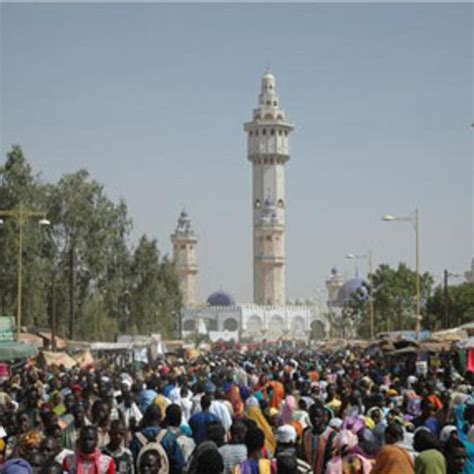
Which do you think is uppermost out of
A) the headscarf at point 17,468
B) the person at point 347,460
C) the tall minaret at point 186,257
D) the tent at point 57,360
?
the tall minaret at point 186,257

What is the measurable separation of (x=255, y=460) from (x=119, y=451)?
50.2 inches

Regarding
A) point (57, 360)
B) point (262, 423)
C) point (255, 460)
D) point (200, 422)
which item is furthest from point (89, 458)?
point (57, 360)

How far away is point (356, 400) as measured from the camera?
41.3 ft

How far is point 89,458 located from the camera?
7.93 metres

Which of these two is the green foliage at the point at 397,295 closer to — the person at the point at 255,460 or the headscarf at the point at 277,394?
the headscarf at the point at 277,394

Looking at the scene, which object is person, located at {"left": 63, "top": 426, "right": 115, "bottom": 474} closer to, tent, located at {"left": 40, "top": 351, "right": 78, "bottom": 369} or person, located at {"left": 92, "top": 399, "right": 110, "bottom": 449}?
person, located at {"left": 92, "top": 399, "right": 110, "bottom": 449}

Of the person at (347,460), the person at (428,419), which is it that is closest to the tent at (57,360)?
the person at (428,419)

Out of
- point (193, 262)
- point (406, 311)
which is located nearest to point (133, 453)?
point (406, 311)

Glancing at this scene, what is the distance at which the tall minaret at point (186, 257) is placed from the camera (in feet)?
490

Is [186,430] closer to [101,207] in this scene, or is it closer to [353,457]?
[353,457]

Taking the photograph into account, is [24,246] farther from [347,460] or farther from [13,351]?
[347,460]

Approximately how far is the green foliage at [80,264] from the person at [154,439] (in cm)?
2805

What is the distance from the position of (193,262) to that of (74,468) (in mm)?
142643

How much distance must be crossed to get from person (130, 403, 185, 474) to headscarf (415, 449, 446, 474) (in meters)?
2.27
